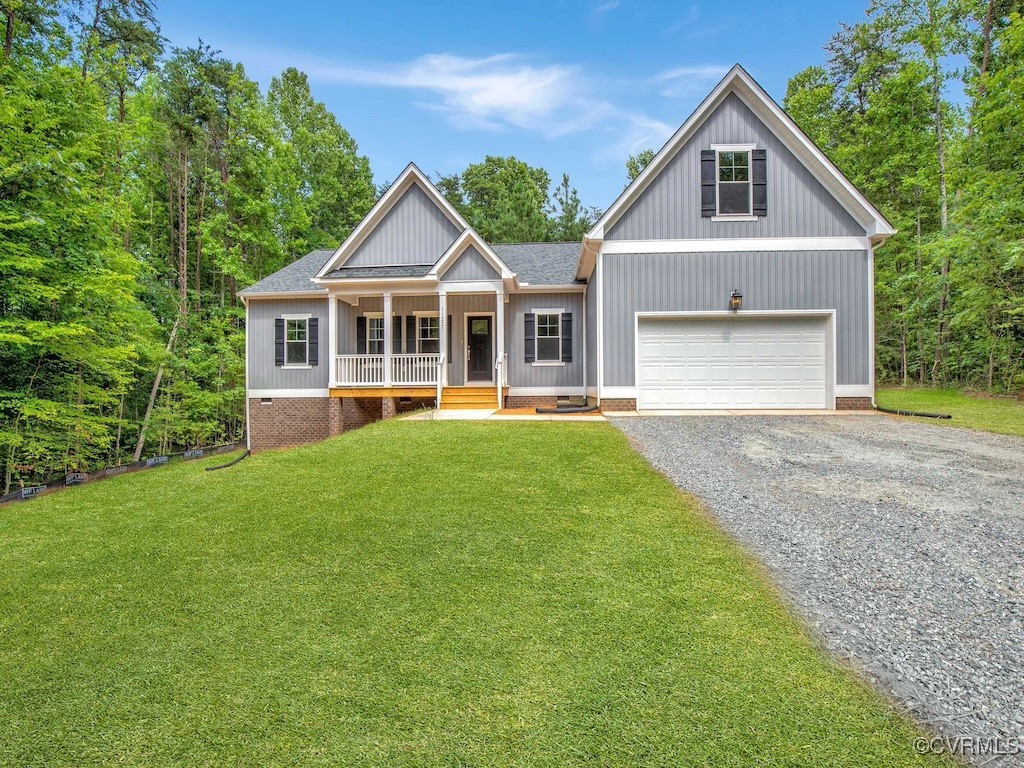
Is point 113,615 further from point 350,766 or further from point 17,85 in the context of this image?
point 17,85

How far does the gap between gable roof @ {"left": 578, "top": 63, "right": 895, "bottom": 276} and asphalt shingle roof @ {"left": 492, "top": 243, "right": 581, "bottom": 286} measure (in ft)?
8.96

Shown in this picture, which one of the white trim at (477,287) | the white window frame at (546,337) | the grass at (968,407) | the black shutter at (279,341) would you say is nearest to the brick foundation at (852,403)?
the grass at (968,407)

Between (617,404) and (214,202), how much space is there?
1949 centimetres

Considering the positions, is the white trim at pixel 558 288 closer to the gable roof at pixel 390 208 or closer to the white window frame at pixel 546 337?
the white window frame at pixel 546 337

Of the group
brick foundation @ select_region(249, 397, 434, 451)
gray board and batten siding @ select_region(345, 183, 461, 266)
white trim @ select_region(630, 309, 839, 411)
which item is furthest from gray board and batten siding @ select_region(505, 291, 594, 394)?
brick foundation @ select_region(249, 397, 434, 451)

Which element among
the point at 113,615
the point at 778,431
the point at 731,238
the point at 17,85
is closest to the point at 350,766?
the point at 113,615

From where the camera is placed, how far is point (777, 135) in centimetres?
1145

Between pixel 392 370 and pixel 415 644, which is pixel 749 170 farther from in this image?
pixel 415 644

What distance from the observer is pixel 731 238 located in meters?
11.5

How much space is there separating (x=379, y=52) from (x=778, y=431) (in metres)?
15.7

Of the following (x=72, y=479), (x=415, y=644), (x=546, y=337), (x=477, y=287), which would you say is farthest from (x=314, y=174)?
(x=415, y=644)

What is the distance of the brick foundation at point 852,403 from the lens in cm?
1128

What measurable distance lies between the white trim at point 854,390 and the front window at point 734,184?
14.7 feet

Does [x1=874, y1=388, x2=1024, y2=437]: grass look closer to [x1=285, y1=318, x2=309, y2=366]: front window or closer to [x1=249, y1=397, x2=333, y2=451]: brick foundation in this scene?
[x1=249, y1=397, x2=333, y2=451]: brick foundation
